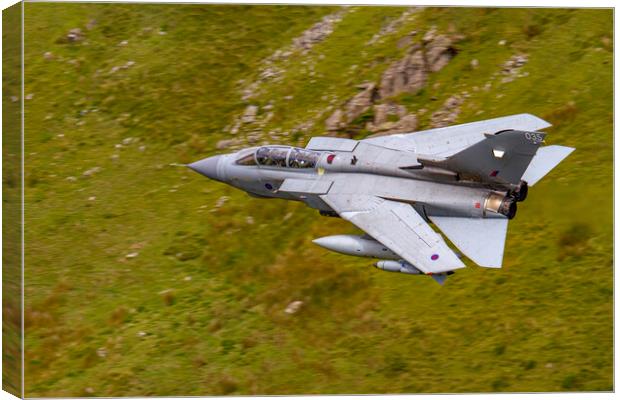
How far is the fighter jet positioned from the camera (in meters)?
30.8

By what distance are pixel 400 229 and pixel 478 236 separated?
2054 millimetres

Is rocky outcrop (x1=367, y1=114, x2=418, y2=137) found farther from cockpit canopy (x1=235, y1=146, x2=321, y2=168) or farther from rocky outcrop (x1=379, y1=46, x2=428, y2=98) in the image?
cockpit canopy (x1=235, y1=146, x2=321, y2=168)

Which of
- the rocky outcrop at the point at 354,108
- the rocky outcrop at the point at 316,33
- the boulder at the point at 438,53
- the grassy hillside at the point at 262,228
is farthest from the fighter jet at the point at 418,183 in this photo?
the rocky outcrop at the point at 316,33

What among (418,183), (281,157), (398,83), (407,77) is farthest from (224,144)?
(418,183)

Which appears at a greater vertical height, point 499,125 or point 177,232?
point 499,125

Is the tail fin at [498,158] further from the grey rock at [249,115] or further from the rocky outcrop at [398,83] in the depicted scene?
the grey rock at [249,115]

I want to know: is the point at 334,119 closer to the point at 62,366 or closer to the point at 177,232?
the point at 177,232

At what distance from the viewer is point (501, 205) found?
31.6m

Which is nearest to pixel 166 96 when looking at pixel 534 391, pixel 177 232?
pixel 177 232

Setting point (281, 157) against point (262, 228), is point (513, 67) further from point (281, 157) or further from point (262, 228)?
point (262, 228)

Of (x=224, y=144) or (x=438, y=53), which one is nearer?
(x=438, y=53)

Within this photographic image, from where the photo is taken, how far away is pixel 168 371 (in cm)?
3222

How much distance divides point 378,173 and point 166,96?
10.8 metres

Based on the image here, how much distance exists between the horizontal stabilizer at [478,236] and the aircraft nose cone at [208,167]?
740 centimetres
